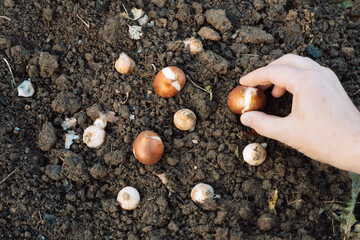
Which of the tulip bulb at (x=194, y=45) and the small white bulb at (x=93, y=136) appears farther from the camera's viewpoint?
the tulip bulb at (x=194, y=45)

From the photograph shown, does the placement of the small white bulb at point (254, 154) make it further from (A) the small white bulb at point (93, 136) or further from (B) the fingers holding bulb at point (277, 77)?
(A) the small white bulb at point (93, 136)

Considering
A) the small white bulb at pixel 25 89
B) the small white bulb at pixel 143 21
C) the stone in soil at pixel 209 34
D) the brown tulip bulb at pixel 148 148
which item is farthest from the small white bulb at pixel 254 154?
the small white bulb at pixel 25 89

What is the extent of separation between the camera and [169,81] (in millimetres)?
2695

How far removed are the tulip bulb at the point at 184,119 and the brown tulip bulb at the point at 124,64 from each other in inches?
20.1

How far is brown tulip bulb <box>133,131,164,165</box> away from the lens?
2.55 metres

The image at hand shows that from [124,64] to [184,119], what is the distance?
2.05ft

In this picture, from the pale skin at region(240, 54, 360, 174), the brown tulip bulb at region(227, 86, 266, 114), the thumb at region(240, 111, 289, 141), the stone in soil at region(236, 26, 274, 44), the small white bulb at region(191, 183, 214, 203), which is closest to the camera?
the pale skin at region(240, 54, 360, 174)

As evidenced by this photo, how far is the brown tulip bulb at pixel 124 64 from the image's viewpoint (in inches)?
112

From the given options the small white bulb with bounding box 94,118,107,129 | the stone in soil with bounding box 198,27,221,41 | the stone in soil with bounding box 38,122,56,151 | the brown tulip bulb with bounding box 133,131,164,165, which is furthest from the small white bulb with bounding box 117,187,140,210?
the stone in soil with bounding box 198,27,221,41

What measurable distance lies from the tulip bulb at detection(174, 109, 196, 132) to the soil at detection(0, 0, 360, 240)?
0.25ft

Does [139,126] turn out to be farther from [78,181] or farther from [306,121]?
[306,121]

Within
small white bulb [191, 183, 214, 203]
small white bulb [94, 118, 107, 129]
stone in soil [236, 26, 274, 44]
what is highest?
stone in soil [236, 26, 274, 44]

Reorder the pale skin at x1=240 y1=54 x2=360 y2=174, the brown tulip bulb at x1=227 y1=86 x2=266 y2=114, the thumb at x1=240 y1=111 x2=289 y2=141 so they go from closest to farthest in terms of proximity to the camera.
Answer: the pale skin at x1=240 y1=54 x2=360 y2=174, the thumb at x1=240 y1=111 x2=289 y2=141, the brown tulip bulb at x1=227 y1=86 x2=266 y2=114

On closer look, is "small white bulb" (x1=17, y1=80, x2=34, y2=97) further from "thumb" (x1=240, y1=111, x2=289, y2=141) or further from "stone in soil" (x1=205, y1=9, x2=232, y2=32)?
"thumb" (x1=240, y1=111, x2=289, y2=141)
